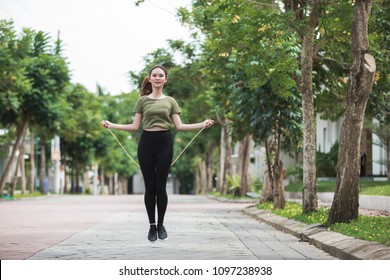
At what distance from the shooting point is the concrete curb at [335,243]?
845cm

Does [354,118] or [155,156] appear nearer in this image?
[155,156]

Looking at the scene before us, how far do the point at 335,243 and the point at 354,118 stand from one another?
9.21 feet

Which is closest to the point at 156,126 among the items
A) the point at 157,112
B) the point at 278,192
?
the point at 157,112

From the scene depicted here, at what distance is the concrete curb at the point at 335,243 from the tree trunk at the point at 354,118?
0.48m

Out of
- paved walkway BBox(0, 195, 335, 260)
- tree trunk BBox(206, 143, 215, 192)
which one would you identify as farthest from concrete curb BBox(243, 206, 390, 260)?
tree trunk BBox(206, 143, 215, 192)

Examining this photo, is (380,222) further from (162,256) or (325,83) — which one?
(325,83)

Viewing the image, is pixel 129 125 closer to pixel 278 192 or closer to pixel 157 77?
pixel 157 77

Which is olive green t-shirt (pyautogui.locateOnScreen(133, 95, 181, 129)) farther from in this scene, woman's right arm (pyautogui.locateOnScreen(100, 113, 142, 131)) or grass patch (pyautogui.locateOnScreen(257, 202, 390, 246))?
grass patch (pyautogui.locateOnScreen(257, 202, 390, 246))

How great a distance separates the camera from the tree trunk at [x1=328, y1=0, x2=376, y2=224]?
39.8ft

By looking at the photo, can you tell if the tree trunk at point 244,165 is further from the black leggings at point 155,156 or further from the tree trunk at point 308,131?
the black leggings at point 155,156

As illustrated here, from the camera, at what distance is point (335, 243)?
400 inches

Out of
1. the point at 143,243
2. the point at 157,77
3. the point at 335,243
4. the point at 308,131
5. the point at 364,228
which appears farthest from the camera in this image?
the point at 308,131

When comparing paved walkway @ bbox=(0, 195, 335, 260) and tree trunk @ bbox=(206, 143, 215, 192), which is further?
tree trunk @ bbox=(206, 143, 215, 192)

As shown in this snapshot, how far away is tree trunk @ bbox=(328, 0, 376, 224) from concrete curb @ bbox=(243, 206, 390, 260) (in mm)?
481
